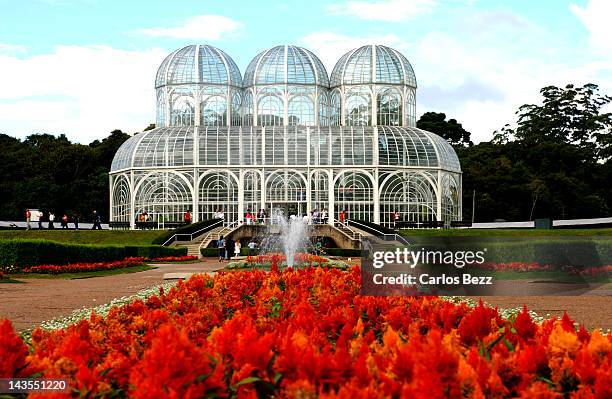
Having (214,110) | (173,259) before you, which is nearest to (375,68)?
(214,110)

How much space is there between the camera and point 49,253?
78.0 ft

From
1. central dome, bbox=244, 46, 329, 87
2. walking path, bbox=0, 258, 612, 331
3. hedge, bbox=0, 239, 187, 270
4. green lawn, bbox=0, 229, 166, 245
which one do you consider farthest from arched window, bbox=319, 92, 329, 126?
walking path, bbox=0, 258, 612, 331

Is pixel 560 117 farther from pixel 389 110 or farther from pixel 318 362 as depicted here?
pixel 318 362

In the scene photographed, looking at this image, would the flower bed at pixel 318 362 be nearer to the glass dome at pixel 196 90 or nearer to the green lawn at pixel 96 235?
the green lawn at pixel 96 235

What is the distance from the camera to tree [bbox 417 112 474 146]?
80.4 m

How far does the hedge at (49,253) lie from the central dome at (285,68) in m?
27.7

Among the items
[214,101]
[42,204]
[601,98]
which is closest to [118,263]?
[214,101]

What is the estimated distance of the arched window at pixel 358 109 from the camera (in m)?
55.0

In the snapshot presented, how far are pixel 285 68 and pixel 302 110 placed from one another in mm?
3157

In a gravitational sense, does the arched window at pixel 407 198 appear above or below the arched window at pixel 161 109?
below

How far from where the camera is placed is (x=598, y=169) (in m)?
66.3

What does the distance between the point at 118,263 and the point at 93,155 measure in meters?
42.3

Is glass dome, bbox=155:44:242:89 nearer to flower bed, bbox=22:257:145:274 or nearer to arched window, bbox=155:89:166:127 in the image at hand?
arched window, bbox=155:89:166:127

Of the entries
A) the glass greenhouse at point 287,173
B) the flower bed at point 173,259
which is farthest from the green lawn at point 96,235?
the flower bed at point 173,259
